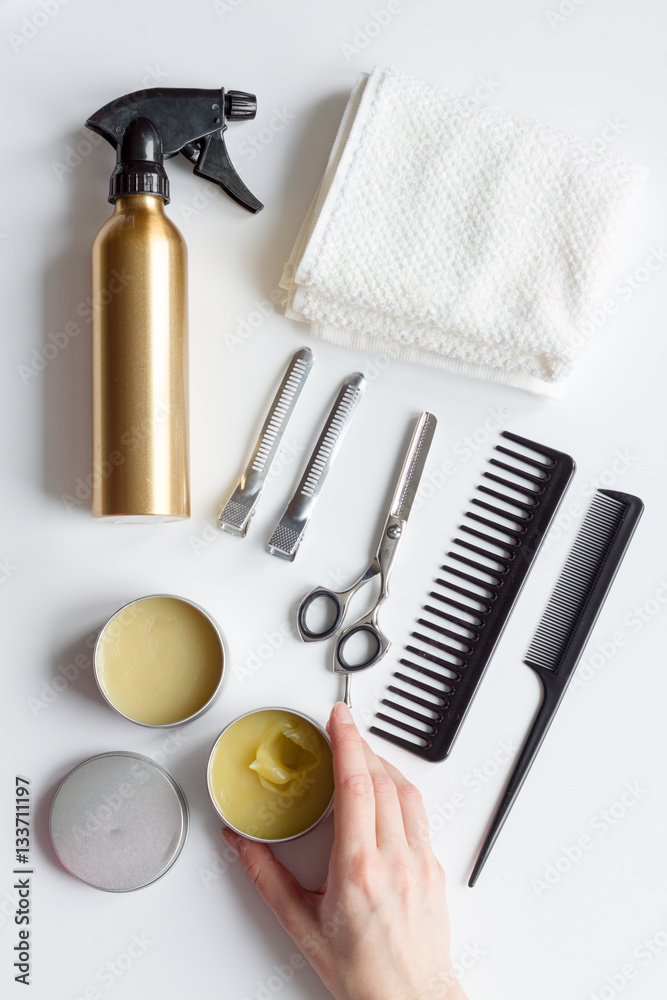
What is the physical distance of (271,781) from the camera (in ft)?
3.02

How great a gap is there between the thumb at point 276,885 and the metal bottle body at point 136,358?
47cm

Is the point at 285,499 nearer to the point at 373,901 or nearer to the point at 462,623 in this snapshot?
the point at 462,623

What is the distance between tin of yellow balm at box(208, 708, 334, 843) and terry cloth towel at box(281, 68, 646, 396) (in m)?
0.55

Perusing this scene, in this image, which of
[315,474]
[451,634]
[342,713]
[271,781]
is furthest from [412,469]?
[271,781]

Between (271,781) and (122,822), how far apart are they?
0.21 meters

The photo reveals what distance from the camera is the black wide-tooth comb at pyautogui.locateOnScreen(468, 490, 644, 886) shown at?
1003 millimetres

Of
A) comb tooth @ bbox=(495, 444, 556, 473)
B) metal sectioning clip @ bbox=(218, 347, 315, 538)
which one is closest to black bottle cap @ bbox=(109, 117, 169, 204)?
metal sectioning clip @ bbox=(218, 347, 315, 538)

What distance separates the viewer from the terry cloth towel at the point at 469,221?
3.05 ft

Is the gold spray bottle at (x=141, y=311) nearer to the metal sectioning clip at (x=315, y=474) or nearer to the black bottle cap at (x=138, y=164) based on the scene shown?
the black bottle cap at (x=138, y=164)

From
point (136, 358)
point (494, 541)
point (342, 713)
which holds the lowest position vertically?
point (342, 713)

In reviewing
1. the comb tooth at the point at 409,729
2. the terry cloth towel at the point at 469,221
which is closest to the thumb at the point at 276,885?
the comb tooth at the point at 409,729

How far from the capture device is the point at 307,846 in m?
1.00

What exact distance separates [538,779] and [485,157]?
0.85 m

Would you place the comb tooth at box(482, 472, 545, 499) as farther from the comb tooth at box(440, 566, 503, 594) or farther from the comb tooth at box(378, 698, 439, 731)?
the comb tooth at box(378, 698, 439, 731)
